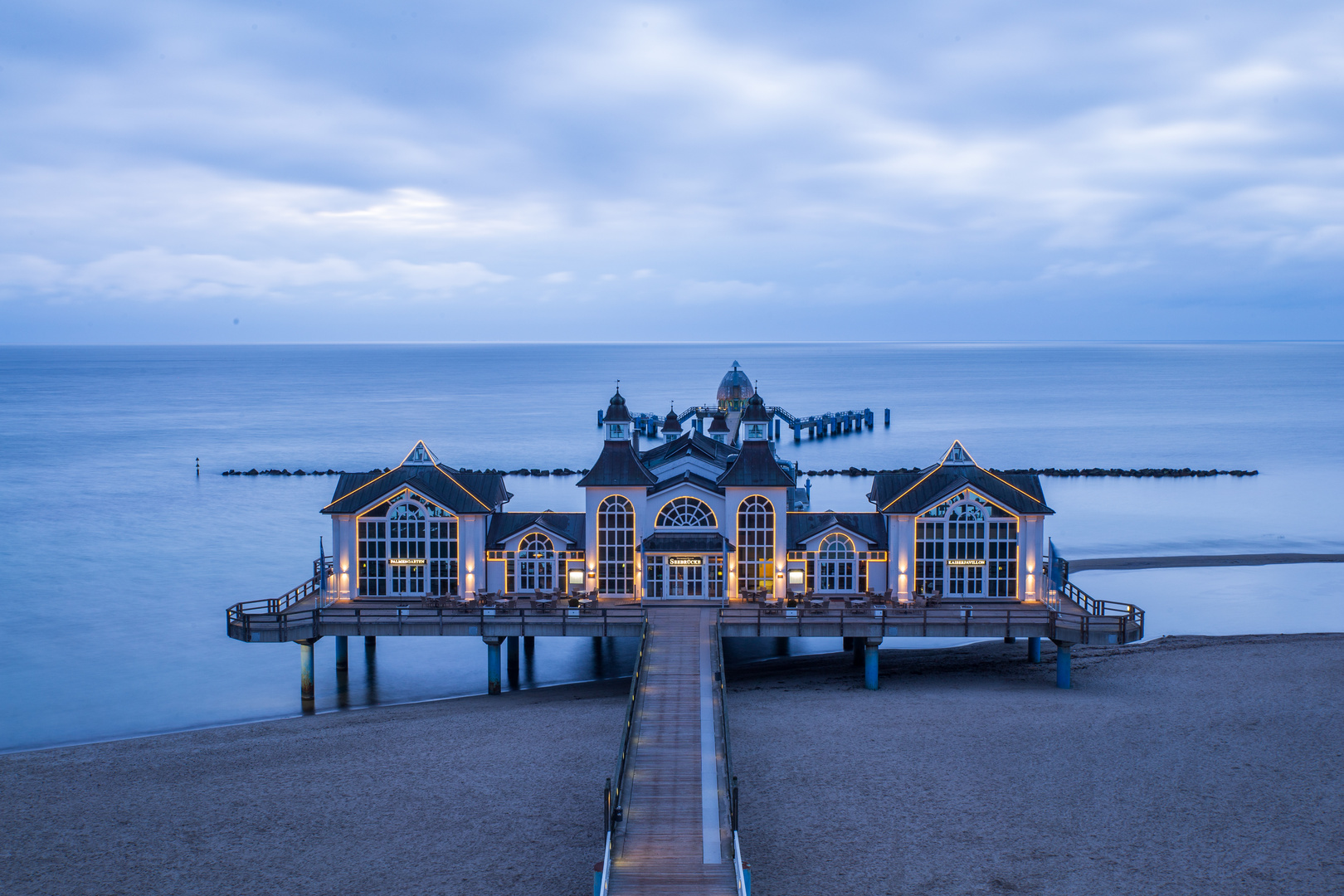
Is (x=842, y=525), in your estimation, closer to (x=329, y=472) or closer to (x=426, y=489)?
(x=426, y=489)

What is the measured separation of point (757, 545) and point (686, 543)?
7.86 ft

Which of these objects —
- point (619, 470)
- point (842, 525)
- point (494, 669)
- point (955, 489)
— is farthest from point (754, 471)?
point (494, 669)

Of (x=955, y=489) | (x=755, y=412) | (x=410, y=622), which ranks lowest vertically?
(x=410, y=622)

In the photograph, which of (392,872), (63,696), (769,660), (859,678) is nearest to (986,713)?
(859,678)

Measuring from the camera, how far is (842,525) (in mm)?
34531

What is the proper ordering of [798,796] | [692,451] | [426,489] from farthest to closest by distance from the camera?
[692,451] → [426,489] → [798,796]

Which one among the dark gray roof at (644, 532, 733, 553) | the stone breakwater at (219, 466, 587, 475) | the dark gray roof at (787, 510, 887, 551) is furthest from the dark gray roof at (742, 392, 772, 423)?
the stone breakwater at (219, 466, 587, 475)

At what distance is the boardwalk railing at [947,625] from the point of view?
101ft

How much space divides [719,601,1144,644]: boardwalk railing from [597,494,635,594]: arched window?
3852 millimetres

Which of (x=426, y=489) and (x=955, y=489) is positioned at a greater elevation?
(x=426, y=489)

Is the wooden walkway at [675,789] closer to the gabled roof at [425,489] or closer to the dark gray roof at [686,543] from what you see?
the dark gray roof at [686,543]

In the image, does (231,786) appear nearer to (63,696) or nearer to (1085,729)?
(63,696)

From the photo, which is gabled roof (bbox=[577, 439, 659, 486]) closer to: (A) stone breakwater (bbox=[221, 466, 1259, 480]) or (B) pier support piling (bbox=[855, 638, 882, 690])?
(B) pier support piling (bbox=[855, 638, 882, 690])

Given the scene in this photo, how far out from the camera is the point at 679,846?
18.4 m
